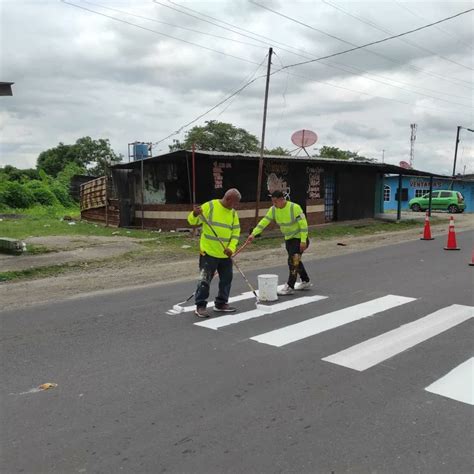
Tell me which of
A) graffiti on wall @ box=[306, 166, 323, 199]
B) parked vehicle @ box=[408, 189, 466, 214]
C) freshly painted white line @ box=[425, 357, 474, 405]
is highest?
graffiti on wall @ box=[306, 166, 323, 199]

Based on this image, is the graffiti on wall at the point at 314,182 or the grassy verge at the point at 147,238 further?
the graffiti on wall at the point at 314,182

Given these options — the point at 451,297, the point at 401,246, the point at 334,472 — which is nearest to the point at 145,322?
the point at 334,472

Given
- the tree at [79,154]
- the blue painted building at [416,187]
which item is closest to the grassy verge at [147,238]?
the blue painted building at [416,187]

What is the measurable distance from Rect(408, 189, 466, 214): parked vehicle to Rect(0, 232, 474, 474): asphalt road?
3149 centimetres

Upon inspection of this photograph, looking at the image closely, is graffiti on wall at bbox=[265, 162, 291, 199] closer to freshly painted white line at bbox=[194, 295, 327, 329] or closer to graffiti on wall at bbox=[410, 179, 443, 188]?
freshly painted white line at bbox=[194, 295, 327, 329]

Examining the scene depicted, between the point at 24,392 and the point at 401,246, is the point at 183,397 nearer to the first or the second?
the point at 24,392

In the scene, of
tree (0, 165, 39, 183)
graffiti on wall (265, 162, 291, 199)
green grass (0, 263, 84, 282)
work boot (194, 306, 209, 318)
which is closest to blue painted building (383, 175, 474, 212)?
graffiti on wall (265, 162, 291, 199)

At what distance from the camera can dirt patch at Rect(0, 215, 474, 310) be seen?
331 inches

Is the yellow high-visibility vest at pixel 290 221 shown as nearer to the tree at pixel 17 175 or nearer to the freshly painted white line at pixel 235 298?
the freshly painted white line at pixel 235 298

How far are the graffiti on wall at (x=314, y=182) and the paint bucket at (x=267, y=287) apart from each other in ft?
49.9

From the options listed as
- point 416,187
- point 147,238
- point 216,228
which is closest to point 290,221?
point 216,228

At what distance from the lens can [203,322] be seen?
20.8 ft

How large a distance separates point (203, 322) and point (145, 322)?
0.76 metres

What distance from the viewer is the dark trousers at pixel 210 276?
6.60 m
